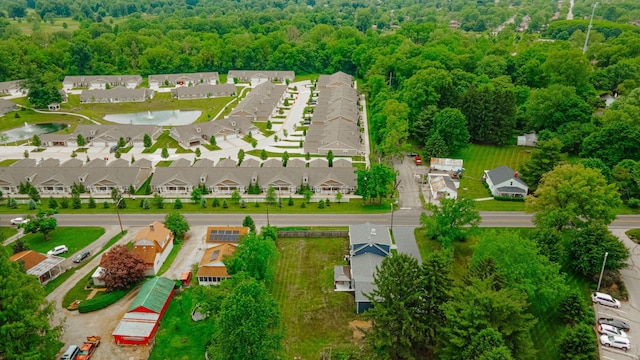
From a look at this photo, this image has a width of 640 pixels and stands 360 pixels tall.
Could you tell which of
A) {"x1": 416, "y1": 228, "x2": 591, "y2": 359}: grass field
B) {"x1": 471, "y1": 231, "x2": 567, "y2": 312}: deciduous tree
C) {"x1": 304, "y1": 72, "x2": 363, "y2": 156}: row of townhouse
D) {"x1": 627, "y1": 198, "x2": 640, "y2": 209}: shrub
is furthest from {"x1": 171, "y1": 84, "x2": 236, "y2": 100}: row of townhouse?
{"x1": 471, "y1": 231, "x2": 567, "y2": 312}: deciduous tree

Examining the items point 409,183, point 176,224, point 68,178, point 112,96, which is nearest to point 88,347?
point 176,224

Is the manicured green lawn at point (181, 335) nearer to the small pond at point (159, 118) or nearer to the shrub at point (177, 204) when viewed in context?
the shrub at point (177, 204)

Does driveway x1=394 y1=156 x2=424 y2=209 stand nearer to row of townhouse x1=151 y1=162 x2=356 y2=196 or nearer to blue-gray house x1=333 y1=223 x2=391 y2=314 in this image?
row of townhouse x1=151 y1=162 x2=356 y2=196

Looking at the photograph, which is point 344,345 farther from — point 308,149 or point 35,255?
point 308,149

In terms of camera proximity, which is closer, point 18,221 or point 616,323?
point 616,323

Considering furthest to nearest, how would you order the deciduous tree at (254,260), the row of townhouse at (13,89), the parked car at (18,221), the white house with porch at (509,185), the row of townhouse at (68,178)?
the row of townhouse at (13,89), the row of townhouse at (68,178), the white house with porch at (509,185), the parked car at (18,221), the deciduous tree at (254,260)

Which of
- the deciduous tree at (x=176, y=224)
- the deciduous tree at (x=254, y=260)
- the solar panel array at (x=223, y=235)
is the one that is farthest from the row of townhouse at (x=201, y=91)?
the deciduous tree at (x=254, y=260)

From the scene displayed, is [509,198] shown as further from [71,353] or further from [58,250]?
[58,250]
